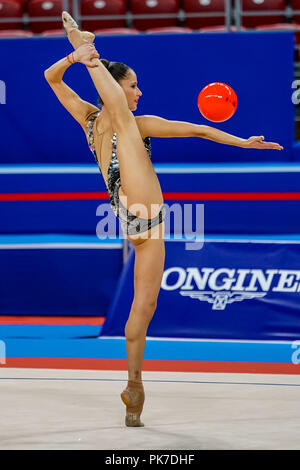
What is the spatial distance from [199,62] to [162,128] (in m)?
3.71

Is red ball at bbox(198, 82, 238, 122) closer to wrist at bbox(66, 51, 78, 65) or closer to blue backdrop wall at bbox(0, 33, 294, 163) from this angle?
wrist at bbox(66, 51, 78, 65)

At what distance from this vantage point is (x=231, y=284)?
5.65 metres

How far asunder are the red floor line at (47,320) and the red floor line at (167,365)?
1178 mm

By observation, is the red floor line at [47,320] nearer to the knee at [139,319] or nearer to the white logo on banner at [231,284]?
the white logo on banner at [231,284]

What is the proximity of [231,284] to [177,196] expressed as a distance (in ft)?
4.00

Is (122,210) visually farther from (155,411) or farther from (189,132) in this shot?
(155,411)

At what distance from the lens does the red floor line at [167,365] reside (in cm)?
486

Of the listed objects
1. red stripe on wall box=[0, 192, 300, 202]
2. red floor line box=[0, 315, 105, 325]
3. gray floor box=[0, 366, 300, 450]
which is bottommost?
red floor line box=[0, 315, 105, 325]

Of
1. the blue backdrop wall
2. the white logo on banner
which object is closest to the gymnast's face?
the white logo on banner

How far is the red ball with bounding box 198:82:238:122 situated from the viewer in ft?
11.9

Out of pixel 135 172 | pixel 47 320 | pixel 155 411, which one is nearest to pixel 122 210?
pixel 135 172

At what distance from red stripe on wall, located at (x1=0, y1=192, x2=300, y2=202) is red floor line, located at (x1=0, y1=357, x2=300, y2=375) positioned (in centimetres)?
187

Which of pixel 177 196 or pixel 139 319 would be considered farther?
pixel 177 196
